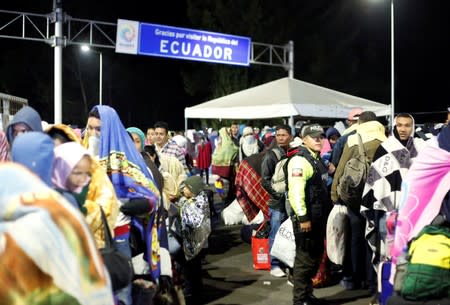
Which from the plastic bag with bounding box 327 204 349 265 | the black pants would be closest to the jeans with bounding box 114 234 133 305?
the black pants

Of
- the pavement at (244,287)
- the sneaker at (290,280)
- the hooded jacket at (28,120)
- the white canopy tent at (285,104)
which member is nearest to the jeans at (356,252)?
the pavement at (244,287)

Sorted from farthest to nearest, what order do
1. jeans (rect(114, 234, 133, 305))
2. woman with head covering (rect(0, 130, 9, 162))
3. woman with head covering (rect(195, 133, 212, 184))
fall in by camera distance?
1. woman with head covering (rect(195, 133, 212, 184))
2. woman with head covering (rect(0, 130, 9, 162))
3. jeans (rect(114, 234, 133, 305))

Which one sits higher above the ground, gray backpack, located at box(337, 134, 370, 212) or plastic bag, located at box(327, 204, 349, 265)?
gray backpack, located at box(337, 134, 370, 212)

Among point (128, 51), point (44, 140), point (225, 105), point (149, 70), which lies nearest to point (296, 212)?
point (44, 140)

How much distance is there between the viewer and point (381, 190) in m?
6.08

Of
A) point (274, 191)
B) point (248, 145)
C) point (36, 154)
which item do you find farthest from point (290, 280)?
point (248, 145)

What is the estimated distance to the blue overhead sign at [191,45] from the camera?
2062cm

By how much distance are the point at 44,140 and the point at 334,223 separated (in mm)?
5450

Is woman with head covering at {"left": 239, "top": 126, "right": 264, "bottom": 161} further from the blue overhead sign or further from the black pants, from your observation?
the black pants

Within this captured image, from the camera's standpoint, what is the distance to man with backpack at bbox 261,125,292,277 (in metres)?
8.18

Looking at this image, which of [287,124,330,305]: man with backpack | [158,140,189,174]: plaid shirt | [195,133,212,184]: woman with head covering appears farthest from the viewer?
[195,133,212,184]: woman with head covering

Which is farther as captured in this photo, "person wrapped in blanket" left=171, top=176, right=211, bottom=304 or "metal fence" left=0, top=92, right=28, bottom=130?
"metal fence" left=0, top=92, right=28, bottom=130

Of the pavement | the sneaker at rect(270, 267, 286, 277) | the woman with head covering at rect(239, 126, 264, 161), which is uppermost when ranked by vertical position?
the woman with head covering at rect(239, 126, 264, 161)

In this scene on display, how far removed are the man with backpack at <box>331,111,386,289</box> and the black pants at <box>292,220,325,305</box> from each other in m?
0.88
